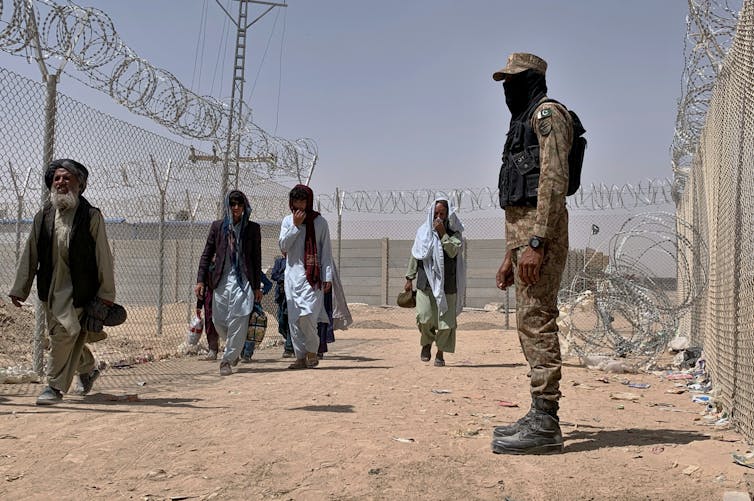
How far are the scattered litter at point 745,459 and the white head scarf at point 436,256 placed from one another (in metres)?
4.27

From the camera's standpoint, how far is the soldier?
11.7 feet

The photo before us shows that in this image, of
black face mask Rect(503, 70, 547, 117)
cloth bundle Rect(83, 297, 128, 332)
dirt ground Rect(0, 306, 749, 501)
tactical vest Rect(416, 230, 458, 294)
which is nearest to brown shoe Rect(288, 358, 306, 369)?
dirt ground Rect(0, 306, 749, 501)

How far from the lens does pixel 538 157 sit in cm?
372

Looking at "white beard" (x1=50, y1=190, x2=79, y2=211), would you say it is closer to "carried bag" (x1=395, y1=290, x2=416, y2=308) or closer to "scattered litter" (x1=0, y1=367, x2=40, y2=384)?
"scattered litter" (x1=0, y1=367, x2=40, y2=384)

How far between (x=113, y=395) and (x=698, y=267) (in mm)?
5457

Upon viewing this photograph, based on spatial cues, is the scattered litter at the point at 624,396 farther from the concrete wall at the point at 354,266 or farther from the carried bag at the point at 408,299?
the concrete wall at the point at 354,266

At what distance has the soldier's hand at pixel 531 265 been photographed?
3559 mm

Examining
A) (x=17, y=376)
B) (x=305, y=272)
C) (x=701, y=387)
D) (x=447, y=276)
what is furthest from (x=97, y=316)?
(x=701, y=387)

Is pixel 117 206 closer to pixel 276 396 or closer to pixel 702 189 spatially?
pixel 276 396

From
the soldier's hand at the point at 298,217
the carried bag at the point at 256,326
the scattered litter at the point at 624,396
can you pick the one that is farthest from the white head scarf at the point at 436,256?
the scattered litter at the point at 624,396

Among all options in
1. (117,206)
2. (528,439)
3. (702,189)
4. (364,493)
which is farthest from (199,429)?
(117,206)

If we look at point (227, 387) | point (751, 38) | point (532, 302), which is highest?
point (751, 38)

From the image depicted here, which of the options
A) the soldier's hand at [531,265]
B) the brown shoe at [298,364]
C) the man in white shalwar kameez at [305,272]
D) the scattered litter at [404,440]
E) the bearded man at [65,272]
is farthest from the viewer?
the brown shoe at [298,364]

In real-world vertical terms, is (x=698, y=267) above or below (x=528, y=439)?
above
